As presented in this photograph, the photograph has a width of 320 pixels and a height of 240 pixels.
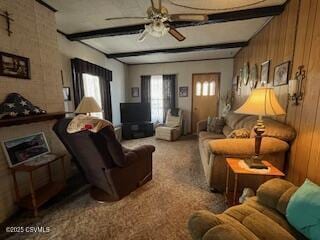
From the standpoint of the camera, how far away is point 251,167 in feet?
6.03

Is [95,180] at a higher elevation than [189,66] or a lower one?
lower

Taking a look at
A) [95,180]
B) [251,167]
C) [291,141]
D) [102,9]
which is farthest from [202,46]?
[95,180]

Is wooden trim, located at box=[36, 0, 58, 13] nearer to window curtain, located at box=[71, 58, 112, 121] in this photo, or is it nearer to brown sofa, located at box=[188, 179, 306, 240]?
window curtain, located at box=[71, 58, 112, 121]

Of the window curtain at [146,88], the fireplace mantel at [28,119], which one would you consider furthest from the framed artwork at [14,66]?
the window curtain at [146,88]

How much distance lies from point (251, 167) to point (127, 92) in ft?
18.0

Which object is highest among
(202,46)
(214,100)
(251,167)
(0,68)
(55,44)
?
(202,46)

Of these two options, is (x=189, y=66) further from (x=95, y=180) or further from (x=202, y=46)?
(x=95, y=180)

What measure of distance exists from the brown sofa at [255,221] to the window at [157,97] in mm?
5145

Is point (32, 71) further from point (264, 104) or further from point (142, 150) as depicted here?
point (264, 104)

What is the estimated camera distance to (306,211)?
1089 mm

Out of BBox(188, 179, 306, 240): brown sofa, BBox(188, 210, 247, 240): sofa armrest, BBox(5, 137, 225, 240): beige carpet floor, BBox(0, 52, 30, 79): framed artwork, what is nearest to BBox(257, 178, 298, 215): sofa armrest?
BBox(188, 179, 306, 240): brown sofa

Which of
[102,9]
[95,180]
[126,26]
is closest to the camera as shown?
[95,180]

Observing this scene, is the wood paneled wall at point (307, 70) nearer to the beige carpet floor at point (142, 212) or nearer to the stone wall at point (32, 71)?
the beige carpet floor at point (142, 212)

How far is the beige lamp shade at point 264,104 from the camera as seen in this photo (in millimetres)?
1711
